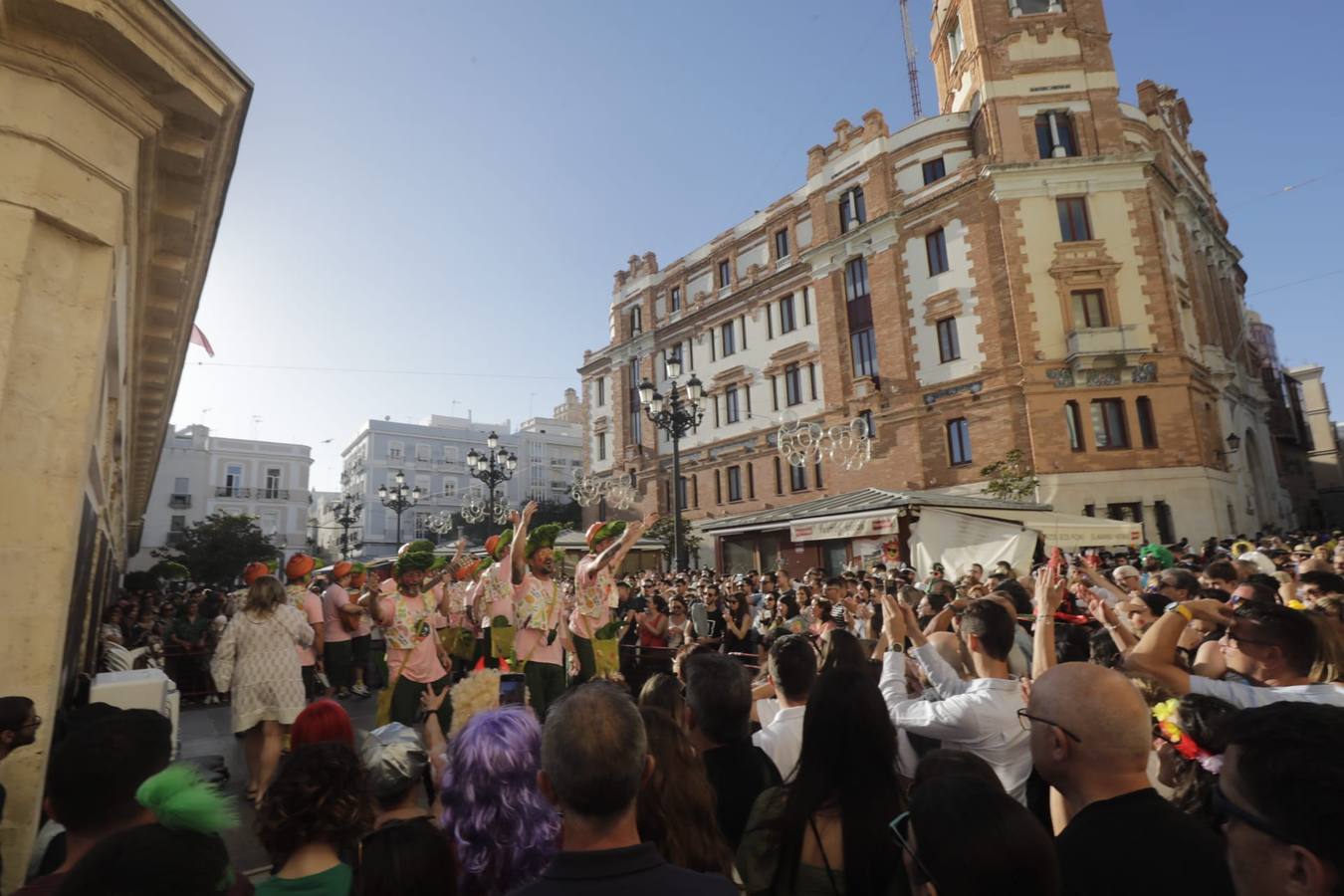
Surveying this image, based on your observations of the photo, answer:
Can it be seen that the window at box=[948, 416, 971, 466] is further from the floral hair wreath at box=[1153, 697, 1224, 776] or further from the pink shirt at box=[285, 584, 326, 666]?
the floral hair wreath at box=[1153, 697, 1224, 776]

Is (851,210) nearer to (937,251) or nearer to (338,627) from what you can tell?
(937,251)

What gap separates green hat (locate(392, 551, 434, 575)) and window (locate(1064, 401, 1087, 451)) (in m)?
21.0

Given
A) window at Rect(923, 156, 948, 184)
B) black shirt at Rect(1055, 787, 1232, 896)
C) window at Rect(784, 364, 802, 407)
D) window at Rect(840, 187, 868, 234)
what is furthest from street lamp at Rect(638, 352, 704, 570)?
window at Rect(923, 156, 948, 184)

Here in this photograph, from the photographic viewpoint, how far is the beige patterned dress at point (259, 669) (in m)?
5.80

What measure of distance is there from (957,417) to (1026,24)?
14.1 m

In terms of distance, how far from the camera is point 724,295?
111 ft

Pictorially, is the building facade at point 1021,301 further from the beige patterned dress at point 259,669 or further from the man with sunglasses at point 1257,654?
the beige patterned dress at point 259,669

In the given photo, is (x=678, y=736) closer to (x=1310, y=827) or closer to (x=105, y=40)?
(x=1310, y=827)

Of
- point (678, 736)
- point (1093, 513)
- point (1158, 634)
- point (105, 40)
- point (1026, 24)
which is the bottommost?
point (678, 736)

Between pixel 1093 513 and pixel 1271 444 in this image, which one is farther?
pixel 1271 444

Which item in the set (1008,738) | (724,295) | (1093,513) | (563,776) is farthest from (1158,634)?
(724,295)

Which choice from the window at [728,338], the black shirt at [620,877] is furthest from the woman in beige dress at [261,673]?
the window at [728,338]

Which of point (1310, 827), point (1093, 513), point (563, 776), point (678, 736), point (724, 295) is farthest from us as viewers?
point (724, 295)

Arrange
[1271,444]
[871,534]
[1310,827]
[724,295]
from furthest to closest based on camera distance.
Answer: [724,295] → [1271,444] → [871,534] → [1310,827]
